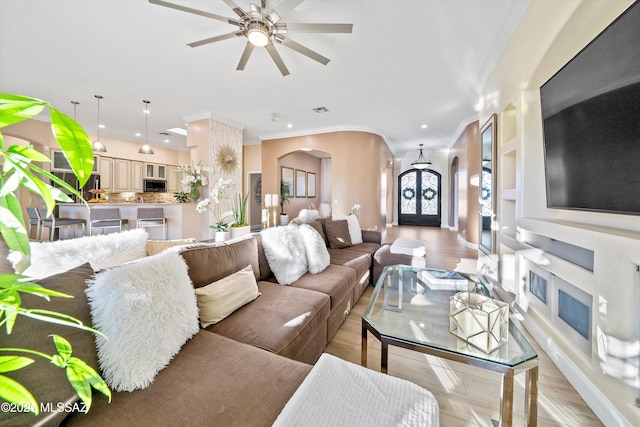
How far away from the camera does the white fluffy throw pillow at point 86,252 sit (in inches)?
45.6

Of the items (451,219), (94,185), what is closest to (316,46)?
(94,185)

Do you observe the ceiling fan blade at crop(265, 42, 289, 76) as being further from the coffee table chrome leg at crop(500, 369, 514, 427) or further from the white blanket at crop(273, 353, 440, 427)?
the coffee table chrome leg at crop(500, 369, 514, 427)

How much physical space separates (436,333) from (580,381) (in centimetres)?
103

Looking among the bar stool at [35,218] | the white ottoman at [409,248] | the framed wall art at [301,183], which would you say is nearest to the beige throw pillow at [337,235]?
the white ottoman at [409,248]

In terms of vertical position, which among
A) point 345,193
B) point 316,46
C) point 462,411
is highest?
point 316,46

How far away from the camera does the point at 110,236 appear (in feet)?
4.84

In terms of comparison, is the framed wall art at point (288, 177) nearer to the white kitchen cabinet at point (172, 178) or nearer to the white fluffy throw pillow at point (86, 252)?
the white kitchen cabinet at point (172, 178)

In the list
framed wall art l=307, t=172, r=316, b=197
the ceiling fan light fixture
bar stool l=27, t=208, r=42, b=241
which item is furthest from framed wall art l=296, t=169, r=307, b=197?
the ceiling fan light fixture

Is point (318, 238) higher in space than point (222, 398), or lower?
higher

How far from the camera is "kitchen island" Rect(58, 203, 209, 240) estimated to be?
15.3 ft

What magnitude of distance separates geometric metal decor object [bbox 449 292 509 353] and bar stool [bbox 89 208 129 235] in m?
5.20

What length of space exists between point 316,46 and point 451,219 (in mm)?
7444

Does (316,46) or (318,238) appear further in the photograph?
(316,46)

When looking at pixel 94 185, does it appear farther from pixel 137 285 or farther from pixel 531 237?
pixel 531 237
